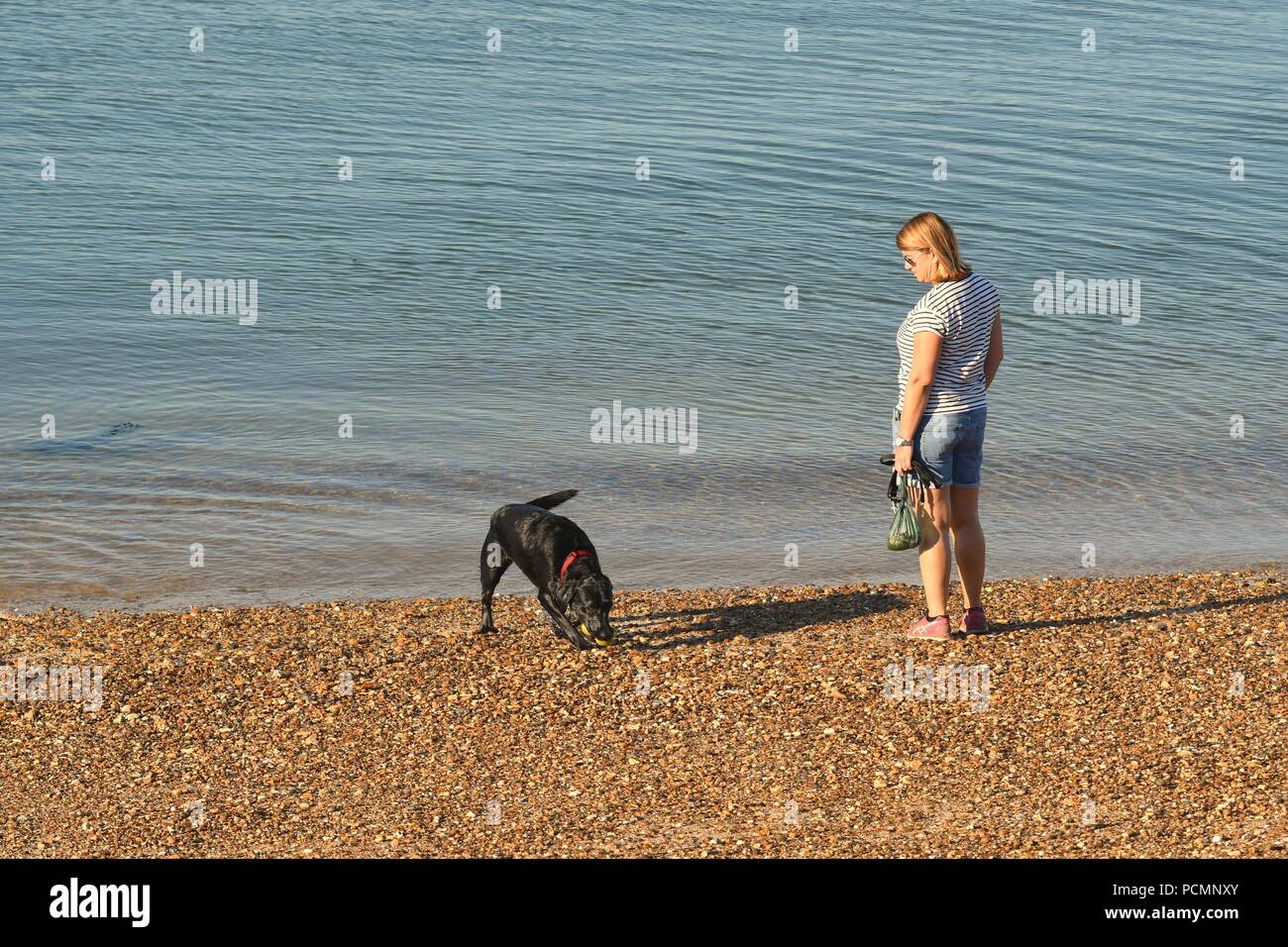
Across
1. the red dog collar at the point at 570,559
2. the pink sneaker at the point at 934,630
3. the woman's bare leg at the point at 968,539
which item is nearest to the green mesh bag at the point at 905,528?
the woman's bare leg at the point at 968,539

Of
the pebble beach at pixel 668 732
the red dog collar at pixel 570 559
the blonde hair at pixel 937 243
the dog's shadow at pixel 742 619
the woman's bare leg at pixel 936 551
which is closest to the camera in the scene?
the pebble beach at pixel 668 732

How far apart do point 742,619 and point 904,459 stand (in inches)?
62.4

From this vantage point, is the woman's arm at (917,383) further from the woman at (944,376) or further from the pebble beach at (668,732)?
the pebble beach at (668,732)

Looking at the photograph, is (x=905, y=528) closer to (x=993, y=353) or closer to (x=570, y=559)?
(x=993, y=353)

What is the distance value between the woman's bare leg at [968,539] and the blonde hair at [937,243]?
3.28ft

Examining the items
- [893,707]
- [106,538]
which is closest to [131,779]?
[893,707]

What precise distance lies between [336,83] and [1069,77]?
42.0ft

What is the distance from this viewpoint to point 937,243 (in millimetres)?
6426

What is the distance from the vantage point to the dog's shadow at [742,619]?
7566 millimetres

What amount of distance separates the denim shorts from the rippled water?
7.58 feet

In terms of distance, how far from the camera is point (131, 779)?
19.4 ft

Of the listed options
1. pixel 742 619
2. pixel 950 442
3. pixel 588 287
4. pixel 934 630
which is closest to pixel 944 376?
pixel 950 442

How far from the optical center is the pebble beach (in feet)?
17.5

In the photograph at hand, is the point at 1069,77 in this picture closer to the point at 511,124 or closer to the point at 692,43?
the point at 692,43
